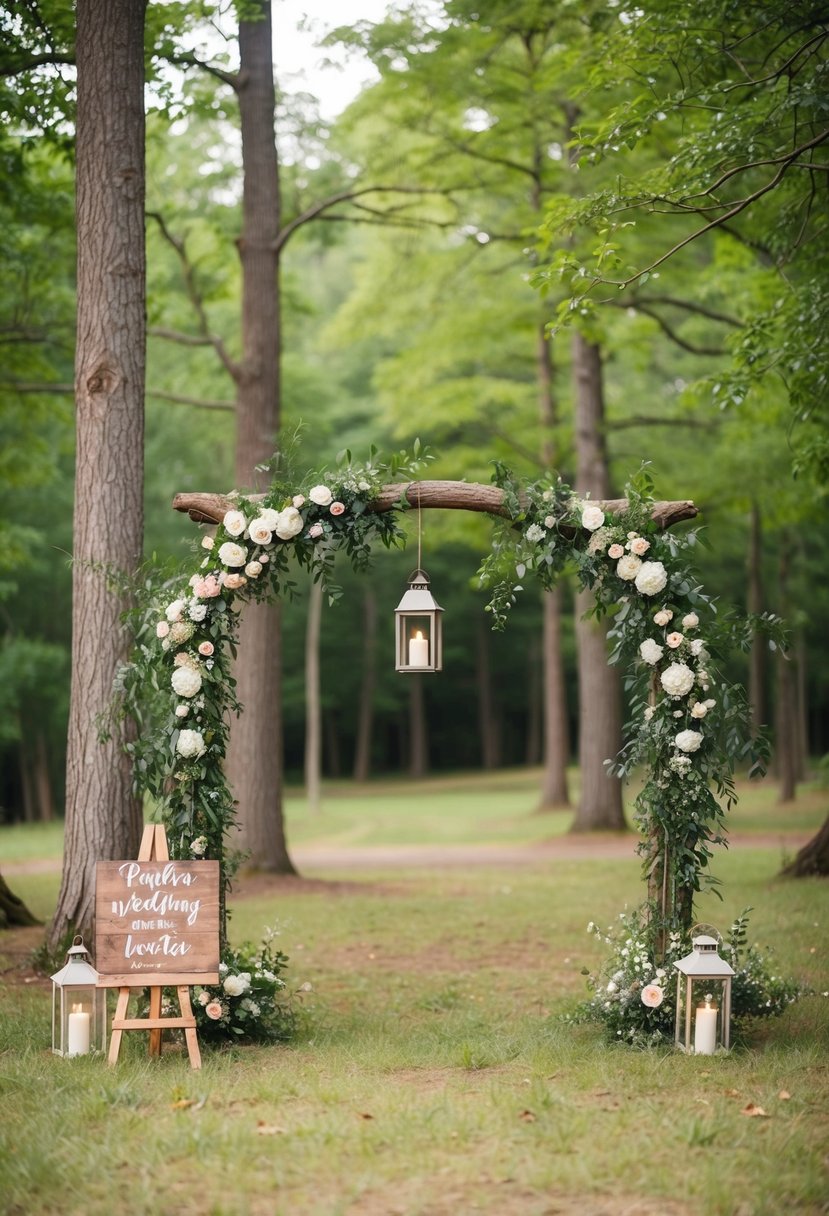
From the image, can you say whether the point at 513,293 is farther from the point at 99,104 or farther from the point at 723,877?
the point at 99,104

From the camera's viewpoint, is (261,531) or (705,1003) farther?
(261,531)

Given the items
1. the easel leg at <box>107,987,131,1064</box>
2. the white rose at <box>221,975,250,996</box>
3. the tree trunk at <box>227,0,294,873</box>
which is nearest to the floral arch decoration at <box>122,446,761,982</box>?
the white rose at <box>221,975,250,996</box>

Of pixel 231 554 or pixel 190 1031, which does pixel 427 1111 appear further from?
pixel 231 554

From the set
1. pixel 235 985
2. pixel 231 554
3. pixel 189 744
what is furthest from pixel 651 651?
pixel 235 985

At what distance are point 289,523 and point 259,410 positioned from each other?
7491 millimetres

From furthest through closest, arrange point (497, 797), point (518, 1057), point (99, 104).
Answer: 1. point (497, 797)
2. point (99, 104)
3. point (518, 1057)

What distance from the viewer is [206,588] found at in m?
6.58

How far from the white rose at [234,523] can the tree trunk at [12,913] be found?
495 cm

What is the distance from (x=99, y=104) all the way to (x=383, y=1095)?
22.2 ft

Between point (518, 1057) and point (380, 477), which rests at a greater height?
point (380, 477)

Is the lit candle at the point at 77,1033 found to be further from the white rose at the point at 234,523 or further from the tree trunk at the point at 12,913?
the tree trunk at the point at 12,913

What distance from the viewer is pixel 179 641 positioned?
21.7ft

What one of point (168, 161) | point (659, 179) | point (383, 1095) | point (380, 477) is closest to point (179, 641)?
point (380, 477)

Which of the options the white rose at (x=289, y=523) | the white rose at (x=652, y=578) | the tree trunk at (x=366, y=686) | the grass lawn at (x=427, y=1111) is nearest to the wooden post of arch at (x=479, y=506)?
the white rose at (x=289, y=523)
